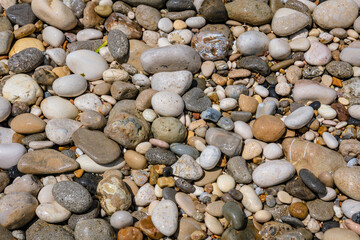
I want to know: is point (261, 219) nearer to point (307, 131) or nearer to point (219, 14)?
point (307, 131)

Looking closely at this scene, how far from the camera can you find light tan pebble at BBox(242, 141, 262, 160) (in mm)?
3805

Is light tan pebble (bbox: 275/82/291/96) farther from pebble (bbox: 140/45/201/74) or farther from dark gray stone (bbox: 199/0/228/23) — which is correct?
dark gray stone (bbox: 199/0/228/23)

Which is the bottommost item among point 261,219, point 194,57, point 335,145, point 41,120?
point 261,219

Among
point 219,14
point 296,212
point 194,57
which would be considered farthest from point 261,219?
point 219,14

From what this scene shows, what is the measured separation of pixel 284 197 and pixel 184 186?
44.4 inches

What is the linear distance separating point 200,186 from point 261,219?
29.9 inches

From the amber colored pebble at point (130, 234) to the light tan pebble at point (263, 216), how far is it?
1272 mm

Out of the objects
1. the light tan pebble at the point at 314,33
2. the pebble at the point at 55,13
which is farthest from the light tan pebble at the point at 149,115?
the light tan pebble at the point at 314,33

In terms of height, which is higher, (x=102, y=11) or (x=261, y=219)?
(x=102, y=11)

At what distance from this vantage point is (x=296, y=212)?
3.46 metres

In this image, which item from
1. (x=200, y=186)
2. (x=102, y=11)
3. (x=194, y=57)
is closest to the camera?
(x=200, y=186)

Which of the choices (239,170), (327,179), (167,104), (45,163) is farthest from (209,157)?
(45,163)

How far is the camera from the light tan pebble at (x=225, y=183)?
364 cm

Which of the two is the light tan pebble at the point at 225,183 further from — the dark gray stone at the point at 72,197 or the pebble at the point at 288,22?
the pebble at the point at 288,22
